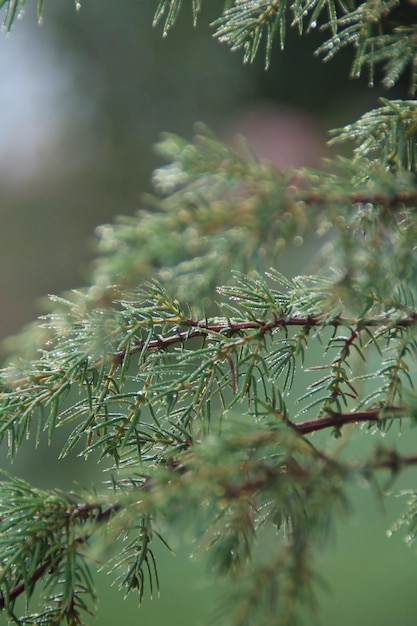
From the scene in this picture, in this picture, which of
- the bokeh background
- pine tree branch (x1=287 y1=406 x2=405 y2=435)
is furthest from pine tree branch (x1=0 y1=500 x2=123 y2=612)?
the bokeh background

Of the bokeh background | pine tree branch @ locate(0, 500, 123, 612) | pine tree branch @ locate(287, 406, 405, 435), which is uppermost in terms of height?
the bokeh background

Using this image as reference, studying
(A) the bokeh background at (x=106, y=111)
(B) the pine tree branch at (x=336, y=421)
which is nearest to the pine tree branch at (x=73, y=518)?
(B) the pine tree branch at (x=336, y=421)

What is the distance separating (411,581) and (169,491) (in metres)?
1.81

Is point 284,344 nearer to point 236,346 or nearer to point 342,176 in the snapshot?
point 236,346

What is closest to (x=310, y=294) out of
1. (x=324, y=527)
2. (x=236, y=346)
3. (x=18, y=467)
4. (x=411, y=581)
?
(x=236, y=346)

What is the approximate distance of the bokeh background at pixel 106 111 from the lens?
3.46m

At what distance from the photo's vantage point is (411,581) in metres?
1.94

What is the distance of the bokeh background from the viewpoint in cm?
346

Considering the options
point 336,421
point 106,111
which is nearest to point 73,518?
point 336,421

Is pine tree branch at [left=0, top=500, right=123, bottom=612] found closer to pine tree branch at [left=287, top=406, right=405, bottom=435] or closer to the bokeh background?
pine tree branch at [left=287, top=406, right=405, bottom=435]

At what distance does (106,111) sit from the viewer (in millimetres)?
3959

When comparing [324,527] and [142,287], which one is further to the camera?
[142,287]

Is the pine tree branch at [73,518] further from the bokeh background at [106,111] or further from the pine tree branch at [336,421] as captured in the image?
the bokeh background at [106,111]

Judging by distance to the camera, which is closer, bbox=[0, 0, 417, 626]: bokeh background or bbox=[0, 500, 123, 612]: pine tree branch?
bbox=[0, 500, 123, 612]: pine tree branch
